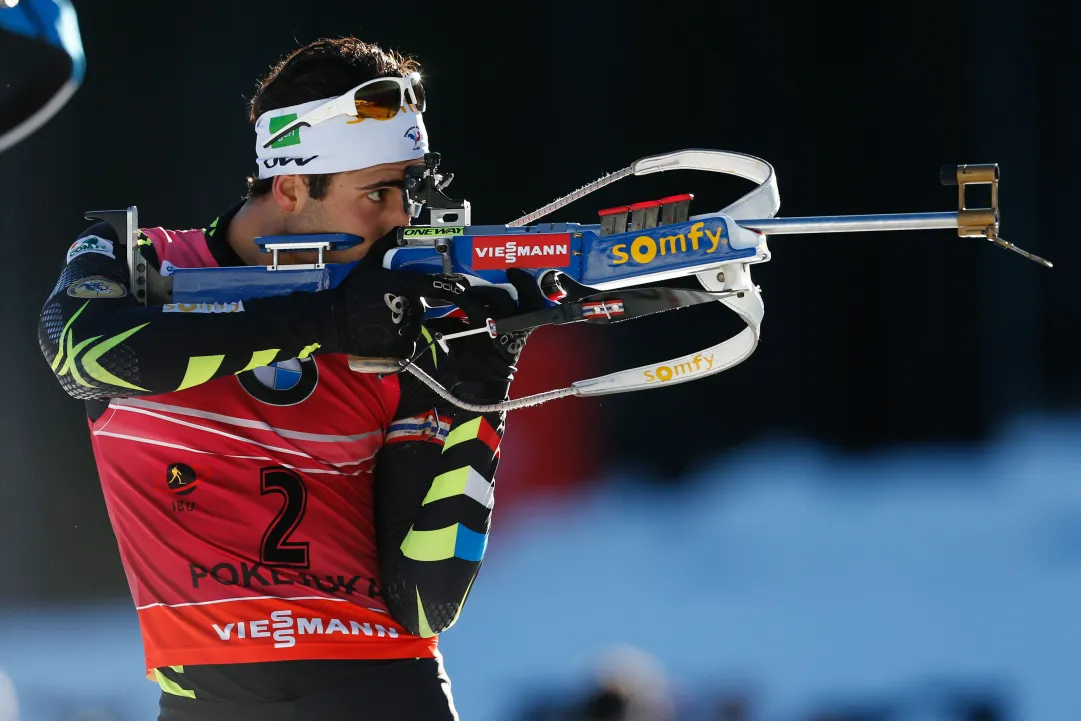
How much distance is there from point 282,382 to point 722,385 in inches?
58.6

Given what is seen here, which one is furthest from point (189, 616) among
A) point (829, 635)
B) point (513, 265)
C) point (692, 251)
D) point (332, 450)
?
point (829, 635)

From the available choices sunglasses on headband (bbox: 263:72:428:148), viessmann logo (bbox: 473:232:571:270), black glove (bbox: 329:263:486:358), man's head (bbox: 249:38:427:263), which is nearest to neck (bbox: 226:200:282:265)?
man's head (bbox: 249:38:427:263)

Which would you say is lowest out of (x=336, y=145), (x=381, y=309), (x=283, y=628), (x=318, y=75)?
(x=283, y=628)

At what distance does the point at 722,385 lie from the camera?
3.32 meters

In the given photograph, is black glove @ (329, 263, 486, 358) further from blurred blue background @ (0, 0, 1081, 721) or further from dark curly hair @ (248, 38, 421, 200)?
blurred blue background @ (0, 0, 1081, 721)

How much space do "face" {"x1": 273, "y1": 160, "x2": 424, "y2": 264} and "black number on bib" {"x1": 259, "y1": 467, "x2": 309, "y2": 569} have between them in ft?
1.32

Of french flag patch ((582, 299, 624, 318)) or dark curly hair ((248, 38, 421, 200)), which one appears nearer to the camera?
french flag patch ((582, 299, 624, 318))

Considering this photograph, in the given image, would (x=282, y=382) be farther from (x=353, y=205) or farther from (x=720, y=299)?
(x=720, y=299)

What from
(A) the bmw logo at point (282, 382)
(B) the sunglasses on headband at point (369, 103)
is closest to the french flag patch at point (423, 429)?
(A) the bmw logo at point (282, 382)

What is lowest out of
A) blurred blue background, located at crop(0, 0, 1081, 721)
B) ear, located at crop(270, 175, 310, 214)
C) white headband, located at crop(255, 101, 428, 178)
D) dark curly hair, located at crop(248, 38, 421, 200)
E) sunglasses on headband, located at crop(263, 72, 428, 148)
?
blurred blue background, located at crop(0, 0, 1081, 721)

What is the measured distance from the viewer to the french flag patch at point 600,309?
80.6 inches

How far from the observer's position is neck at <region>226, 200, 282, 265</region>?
222cm

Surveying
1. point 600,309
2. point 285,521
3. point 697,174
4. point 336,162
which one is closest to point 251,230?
point 336,162

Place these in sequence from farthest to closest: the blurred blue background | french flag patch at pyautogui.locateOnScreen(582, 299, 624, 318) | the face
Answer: the blurred blue background
the face
french flag patch at pyautogui.locateOnScreen(582, 299, 624, 318)
